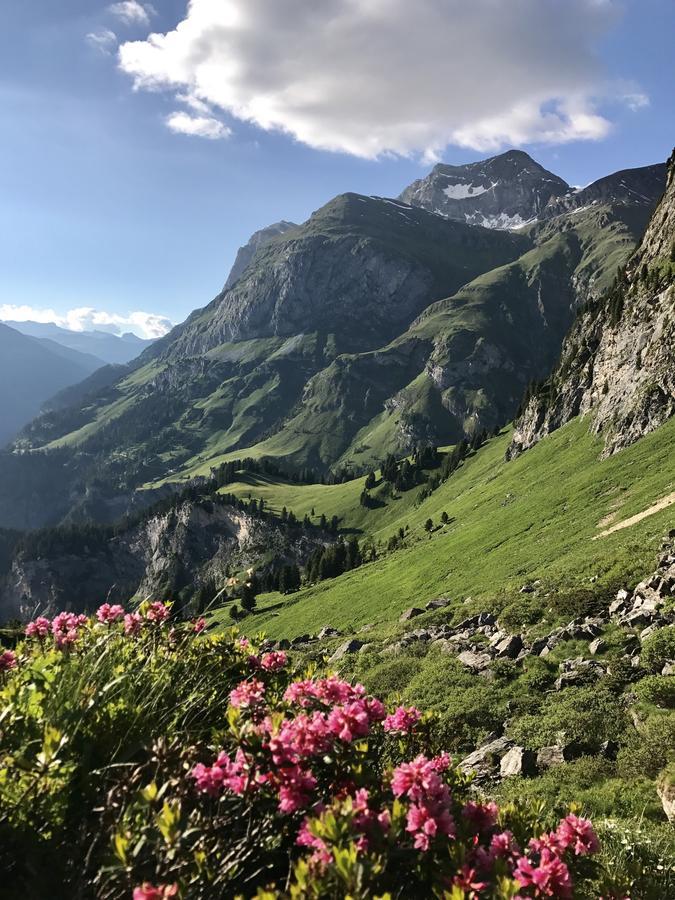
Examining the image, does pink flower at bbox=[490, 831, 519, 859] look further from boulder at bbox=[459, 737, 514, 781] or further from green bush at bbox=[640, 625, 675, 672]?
green bush at bbox=[640, 625, 675, 672]

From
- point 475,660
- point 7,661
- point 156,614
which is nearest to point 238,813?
point 7,661

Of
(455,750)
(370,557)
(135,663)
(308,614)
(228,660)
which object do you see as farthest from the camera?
(370,557)

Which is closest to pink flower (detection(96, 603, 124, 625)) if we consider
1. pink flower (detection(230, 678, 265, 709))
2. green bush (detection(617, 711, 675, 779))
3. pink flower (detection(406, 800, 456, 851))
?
pink flower (detection(230, 678, 265, 709))

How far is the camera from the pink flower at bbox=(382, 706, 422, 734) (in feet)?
19.1

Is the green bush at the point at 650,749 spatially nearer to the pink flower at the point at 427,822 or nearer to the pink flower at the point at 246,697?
the pink flower at the point at 427,822

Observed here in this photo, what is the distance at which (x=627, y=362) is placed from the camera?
267 feet

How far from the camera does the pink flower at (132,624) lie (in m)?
7.46

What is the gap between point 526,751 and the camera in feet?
42.4

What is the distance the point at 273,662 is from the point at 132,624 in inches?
87.5

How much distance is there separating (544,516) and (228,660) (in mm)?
55619

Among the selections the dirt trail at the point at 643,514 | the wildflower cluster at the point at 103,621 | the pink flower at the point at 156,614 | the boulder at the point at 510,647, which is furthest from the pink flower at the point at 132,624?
the dirt trail at the point at 643,514

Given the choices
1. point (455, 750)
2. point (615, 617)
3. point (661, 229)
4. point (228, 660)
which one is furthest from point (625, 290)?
point (228, 660)

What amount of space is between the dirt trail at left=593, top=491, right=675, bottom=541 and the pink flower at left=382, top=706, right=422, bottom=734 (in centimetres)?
3658

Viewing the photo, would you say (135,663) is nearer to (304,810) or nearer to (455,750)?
(304,810)
